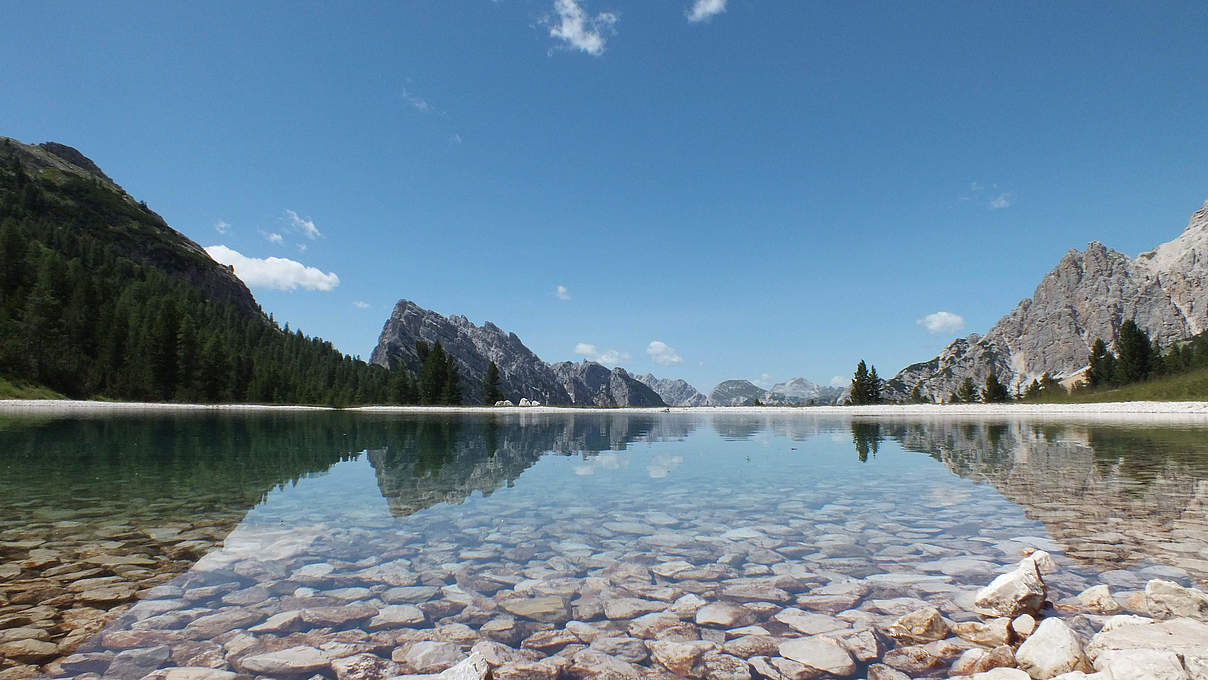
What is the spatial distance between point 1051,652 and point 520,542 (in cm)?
824

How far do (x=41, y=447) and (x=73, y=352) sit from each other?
328 ft

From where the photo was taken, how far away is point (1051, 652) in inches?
219

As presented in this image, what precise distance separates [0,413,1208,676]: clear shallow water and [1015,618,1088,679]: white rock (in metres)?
1.64

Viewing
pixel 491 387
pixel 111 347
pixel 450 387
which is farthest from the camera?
pixel 491 387

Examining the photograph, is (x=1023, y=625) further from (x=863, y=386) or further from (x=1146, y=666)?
(x=863, y=386)

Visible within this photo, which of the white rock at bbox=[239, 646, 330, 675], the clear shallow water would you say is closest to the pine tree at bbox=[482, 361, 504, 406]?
the clear shallow water

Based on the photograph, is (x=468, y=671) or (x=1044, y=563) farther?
(x=1044, y=563)

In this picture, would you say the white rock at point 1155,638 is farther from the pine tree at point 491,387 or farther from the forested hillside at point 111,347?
the forested hillside at point 111,347

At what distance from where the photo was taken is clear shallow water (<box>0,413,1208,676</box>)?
281 inches

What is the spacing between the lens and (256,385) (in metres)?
116

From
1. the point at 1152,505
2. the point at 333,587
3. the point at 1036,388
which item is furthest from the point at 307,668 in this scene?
the point at 1036,388

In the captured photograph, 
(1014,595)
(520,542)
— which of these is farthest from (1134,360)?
(520,542)

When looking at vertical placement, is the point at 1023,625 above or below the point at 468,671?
below

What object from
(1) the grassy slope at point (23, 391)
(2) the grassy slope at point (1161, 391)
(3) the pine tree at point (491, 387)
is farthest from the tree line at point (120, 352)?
(2) the grassy slope at point (1161, 391)
